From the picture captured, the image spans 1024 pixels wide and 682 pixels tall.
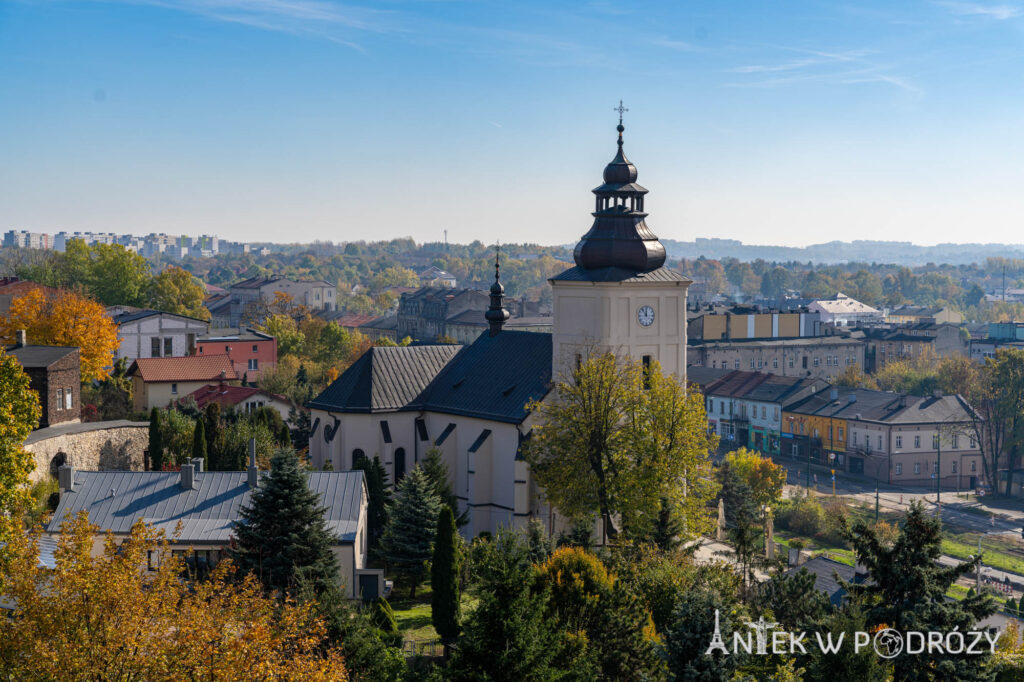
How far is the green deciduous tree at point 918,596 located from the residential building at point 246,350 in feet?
185

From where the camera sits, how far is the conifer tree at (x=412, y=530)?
37281mm

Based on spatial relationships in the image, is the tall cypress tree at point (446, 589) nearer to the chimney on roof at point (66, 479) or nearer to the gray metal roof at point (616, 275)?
the gray metal roof at point (616, 275)

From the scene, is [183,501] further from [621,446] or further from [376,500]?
[621,446]

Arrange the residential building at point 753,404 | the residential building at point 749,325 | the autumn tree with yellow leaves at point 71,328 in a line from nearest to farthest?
the autumn tree with yellow leaves at point 71,328, the residential building at point 753,404, the residential building at point 749,325

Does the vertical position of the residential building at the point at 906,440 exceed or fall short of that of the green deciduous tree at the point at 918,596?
it falls short

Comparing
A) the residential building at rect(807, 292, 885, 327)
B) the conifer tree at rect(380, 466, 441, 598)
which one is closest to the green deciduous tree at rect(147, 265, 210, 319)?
the conifer tree at rect(380, 466, 441, 598)

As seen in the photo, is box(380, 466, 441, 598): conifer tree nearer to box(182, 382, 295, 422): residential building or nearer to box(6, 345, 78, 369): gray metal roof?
box(6, 345, 78, 369): gray metal roof

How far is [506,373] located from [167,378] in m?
27.0

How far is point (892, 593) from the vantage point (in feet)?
78.7

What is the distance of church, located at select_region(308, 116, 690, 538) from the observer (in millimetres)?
40781

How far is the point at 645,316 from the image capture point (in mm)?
40875

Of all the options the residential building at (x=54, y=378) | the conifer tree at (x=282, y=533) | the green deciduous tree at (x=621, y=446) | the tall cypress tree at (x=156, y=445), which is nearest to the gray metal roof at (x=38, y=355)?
the residential building at (x=54, y=378)

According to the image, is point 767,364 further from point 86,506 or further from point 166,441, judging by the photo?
point 86,506

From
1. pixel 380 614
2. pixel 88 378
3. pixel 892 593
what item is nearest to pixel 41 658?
pixel 380 614
